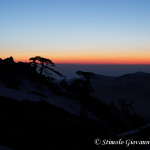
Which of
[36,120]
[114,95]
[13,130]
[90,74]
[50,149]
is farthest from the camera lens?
[114,95]

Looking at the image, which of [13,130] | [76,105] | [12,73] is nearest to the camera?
[13,130]

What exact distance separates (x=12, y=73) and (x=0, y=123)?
88.1 feet

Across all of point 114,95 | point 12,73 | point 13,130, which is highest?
point 12,73

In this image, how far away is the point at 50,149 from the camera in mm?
13328

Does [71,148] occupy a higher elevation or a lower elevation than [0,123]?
lower

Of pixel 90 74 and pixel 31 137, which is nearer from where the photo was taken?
pixel 31 137

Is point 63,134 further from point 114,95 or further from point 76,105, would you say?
point 114,95

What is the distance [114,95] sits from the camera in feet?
603

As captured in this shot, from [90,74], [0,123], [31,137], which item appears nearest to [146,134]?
[31,137]

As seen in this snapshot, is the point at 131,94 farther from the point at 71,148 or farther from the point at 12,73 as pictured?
the point at 71,148

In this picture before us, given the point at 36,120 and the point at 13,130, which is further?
the point at 36,120

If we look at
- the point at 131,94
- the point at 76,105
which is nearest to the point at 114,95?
the point at 131,94

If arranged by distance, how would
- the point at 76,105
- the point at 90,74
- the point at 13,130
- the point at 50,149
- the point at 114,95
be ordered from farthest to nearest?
1. the point at 114,95
2. the point at 76,105
3. the point at 90,74
4. the point at 13,130
5. the point at 50,149

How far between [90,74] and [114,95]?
6353 inches
